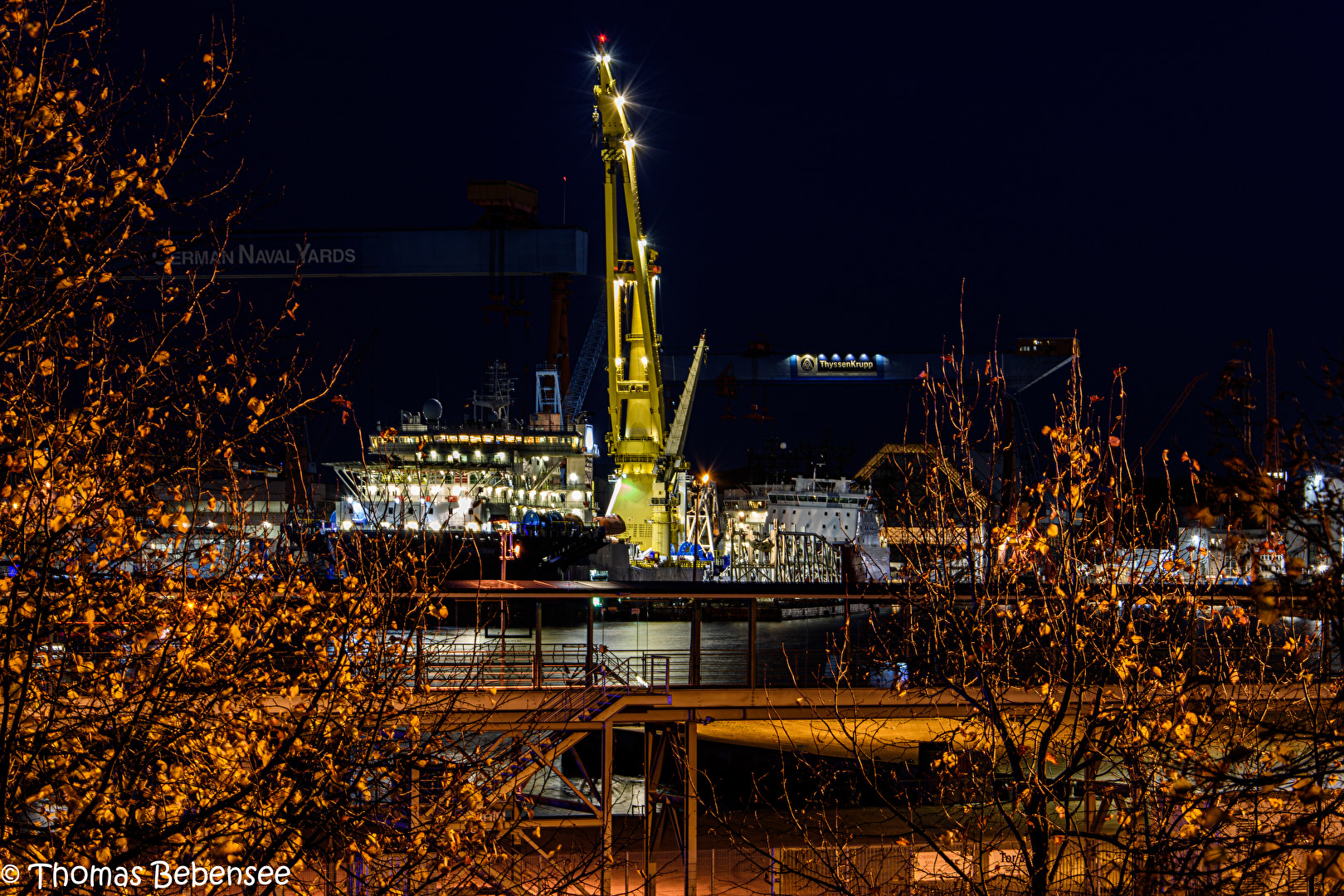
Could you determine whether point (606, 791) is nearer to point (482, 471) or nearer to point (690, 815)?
point (690, 815)

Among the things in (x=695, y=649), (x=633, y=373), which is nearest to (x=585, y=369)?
(x=633, y=373)

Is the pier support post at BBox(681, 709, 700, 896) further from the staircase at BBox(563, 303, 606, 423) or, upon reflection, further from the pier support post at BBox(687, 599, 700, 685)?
the staircase at BBox(563, 303, 606, 423)

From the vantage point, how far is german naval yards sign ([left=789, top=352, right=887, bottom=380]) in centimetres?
7338

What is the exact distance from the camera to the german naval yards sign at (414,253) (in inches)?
1405

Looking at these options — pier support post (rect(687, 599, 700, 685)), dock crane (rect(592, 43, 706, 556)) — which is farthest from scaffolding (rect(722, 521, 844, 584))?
pier support post (rect(687, 599, 700, 685))

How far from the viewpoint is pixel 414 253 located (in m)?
37.1

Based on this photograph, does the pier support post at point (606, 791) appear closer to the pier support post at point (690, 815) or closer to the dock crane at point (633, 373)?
the pier support post at point (690, 815)

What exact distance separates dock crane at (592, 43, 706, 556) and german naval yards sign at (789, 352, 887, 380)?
1692 centimetres

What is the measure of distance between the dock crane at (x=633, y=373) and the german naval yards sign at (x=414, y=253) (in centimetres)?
1994

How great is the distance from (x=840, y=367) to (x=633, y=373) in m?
21.2

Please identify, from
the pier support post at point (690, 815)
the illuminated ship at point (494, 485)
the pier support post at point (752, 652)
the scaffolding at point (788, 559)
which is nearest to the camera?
the pier support post at point (690, 815)

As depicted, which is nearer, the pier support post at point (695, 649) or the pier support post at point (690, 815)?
the pier support post at point (690, 815)

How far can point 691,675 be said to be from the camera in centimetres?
1569

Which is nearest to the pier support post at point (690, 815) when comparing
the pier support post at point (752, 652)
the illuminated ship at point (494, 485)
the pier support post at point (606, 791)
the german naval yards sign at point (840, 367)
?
the pier support post at point (752, 652)
